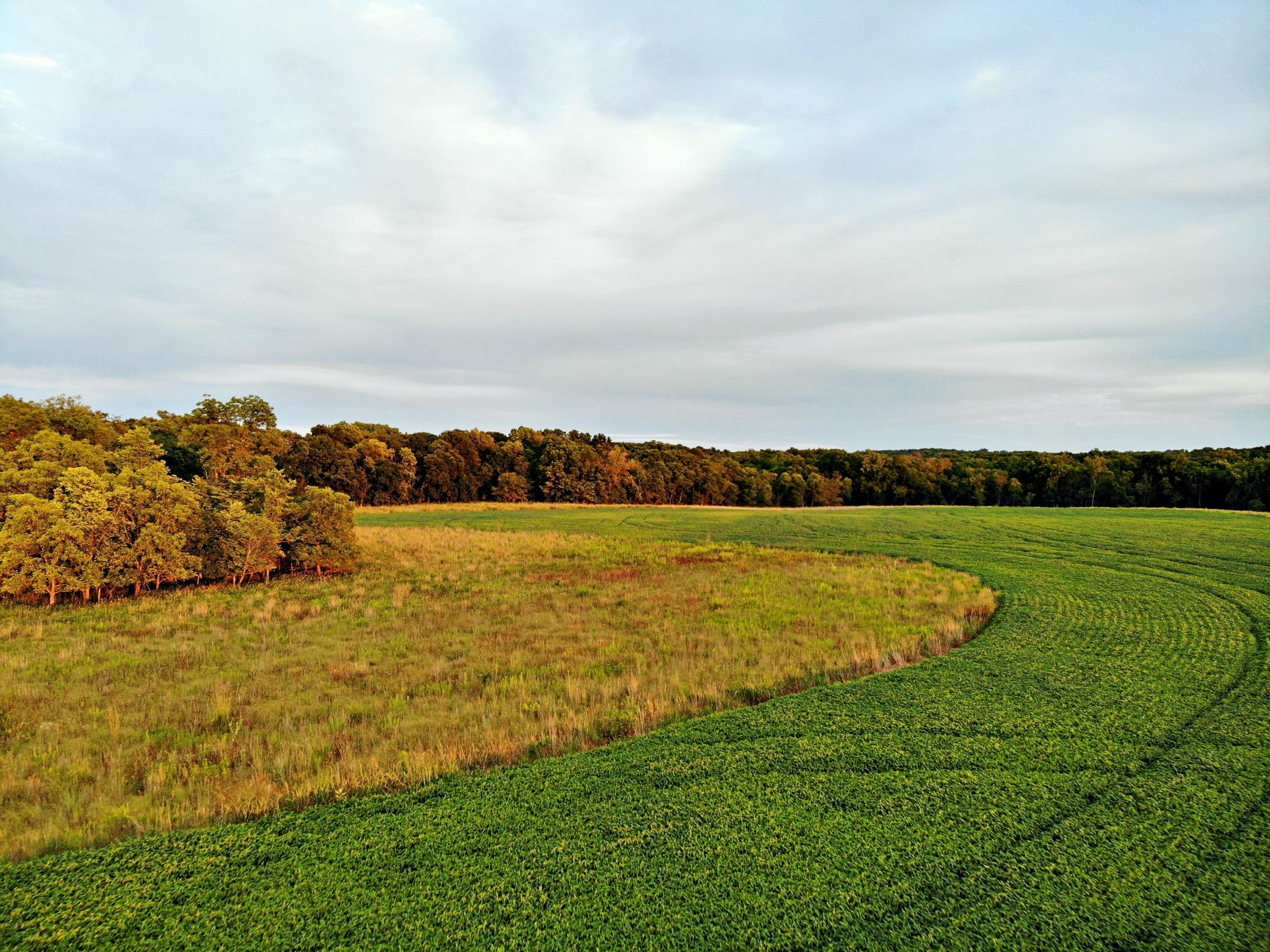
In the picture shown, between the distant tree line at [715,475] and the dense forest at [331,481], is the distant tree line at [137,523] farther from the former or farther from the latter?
the distant tree line at [715,475]

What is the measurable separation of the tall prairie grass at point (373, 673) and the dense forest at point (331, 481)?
1.50 meters

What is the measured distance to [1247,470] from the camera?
6531 centimetres

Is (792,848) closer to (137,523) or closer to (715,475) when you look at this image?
(137,523)

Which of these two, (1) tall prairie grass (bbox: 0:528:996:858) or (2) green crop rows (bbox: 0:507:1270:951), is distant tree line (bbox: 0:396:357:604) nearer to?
(1) tall prairie grass (bbox: 0:528:996:858)

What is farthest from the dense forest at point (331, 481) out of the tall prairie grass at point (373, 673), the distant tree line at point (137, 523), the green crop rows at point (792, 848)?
the green crop rows at point (792, 848)

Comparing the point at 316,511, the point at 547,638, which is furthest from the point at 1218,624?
the point at 316,511

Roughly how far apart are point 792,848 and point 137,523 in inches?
783

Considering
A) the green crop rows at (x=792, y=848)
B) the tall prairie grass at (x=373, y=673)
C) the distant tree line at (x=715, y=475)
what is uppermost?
the distant tree line at (x=715, y=475)

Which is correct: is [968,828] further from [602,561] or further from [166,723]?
[602,561]

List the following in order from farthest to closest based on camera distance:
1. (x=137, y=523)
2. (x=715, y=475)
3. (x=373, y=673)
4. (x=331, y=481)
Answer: (x=715, y=475) < (x=331, y=481) < (x=137, y=523) < (x=373, y=673)

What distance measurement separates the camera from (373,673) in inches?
398

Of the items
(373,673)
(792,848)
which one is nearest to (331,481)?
(373,673)

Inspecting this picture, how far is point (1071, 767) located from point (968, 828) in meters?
1.79

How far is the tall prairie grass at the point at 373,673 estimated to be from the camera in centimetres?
596
